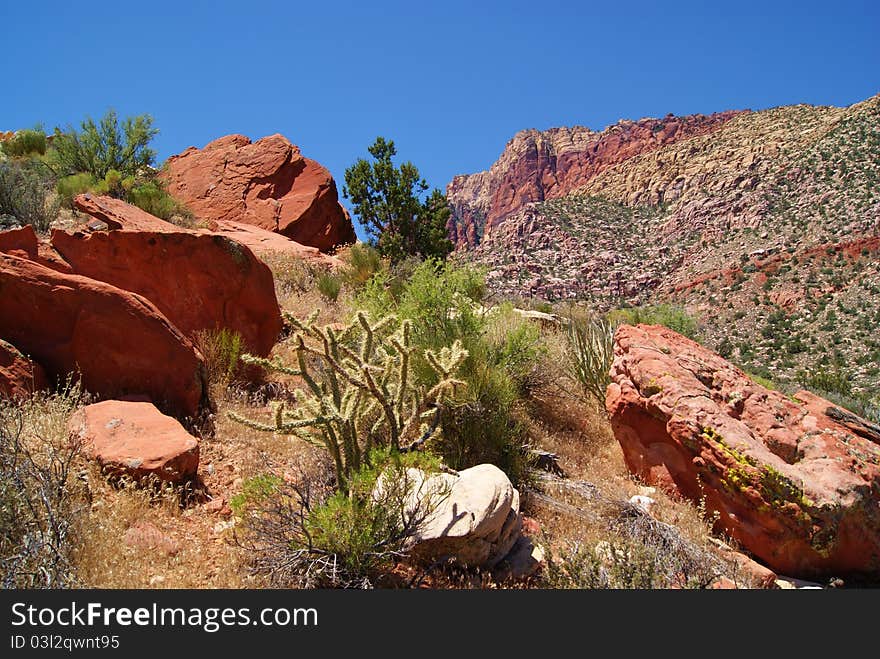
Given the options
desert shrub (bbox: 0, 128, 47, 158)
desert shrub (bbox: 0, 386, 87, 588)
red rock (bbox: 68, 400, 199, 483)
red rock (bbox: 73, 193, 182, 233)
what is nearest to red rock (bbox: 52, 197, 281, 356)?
red rock (bbox: 73, 193, 182, 233)

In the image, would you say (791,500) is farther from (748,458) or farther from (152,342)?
(152,342)

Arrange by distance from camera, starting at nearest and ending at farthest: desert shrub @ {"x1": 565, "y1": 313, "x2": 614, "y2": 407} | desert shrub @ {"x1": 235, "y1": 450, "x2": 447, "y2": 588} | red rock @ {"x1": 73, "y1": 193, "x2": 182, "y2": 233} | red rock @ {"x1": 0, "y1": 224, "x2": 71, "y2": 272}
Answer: desert shrub @ {"x1": 235, "y1": 450, "x2": 447, "y2": 588}, red rock @ {"x1": 0, "y1": 224, "x2": 71, "y2": 272}, red rock @ {"x1": 73, "y1": 193, "x2": 182, "y2": 233}, desert shrub @ {"x1": 565, "y1": 313, "x2": 614, "y2": 407}

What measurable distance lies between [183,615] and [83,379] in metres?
3.02

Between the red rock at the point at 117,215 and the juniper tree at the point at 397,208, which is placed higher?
the juniper tree at the point at 397,208

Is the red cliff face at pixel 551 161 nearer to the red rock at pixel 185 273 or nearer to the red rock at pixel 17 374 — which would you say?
the red rock at pixel 185 273

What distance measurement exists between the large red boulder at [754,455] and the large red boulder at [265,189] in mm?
13499

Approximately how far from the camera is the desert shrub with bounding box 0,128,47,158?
16875 millimetres

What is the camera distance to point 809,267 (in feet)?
127

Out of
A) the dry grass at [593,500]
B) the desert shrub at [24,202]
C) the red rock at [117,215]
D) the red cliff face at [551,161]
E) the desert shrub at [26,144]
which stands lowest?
the dry grass at [593,500]

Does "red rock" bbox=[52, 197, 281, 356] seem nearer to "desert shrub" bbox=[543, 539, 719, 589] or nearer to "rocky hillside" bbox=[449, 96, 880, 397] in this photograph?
"desert shrub" bbox=[543, 539, 719, 589]

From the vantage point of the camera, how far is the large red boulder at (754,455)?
3990 millimetres

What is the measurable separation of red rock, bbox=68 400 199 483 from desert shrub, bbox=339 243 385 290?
7.69m

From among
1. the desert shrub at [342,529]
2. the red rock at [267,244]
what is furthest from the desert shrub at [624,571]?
the red rock at [267,244]

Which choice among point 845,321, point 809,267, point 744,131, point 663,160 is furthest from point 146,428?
point 663,160
